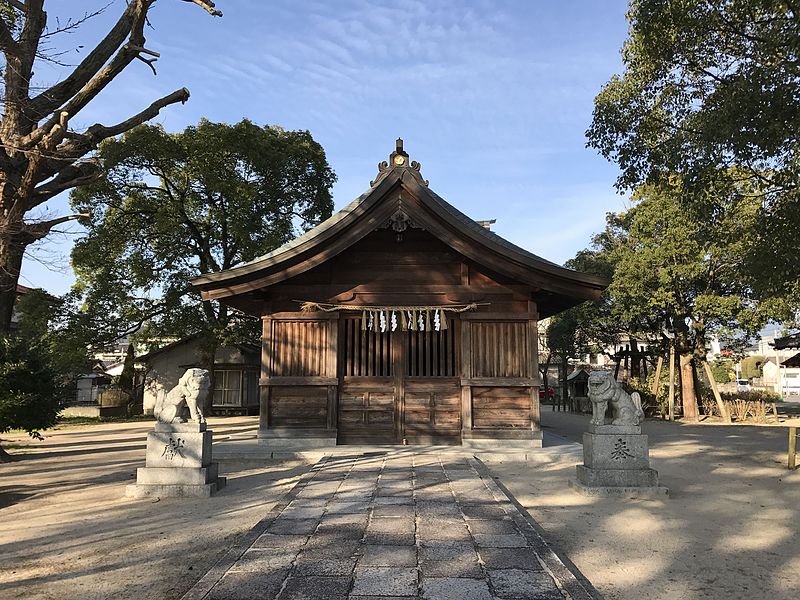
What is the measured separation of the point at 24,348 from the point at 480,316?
9.26 meters

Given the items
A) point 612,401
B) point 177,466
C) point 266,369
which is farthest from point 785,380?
point 177,466

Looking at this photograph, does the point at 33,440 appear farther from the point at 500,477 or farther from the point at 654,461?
the point at 654,461

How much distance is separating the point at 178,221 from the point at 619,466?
798 inches

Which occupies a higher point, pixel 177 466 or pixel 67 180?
pixel 67 180

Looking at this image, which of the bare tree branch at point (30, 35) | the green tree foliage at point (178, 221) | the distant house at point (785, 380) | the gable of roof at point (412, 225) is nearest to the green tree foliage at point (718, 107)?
the gable of roof at point (412, 225)

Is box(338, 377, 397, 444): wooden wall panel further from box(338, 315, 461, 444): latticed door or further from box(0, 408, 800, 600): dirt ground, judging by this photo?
box(0, 408, 800, 600): dirt ground

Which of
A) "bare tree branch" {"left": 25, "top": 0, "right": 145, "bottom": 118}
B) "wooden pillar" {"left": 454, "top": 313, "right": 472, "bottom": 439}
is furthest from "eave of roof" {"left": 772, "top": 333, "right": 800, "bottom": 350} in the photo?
"bare tree branch" {"left": 25, "top": 0, "right": 145, "bottom": 118}

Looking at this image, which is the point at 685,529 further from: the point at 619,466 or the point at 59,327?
the point at 59,327

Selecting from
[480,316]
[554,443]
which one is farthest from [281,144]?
[554,443]

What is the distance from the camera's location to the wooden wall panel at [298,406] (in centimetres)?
1092

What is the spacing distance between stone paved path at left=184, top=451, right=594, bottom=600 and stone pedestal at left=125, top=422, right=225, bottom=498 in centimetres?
138

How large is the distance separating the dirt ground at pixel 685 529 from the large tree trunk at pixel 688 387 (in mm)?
13096

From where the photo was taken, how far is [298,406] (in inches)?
432

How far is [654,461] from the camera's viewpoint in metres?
10.2
